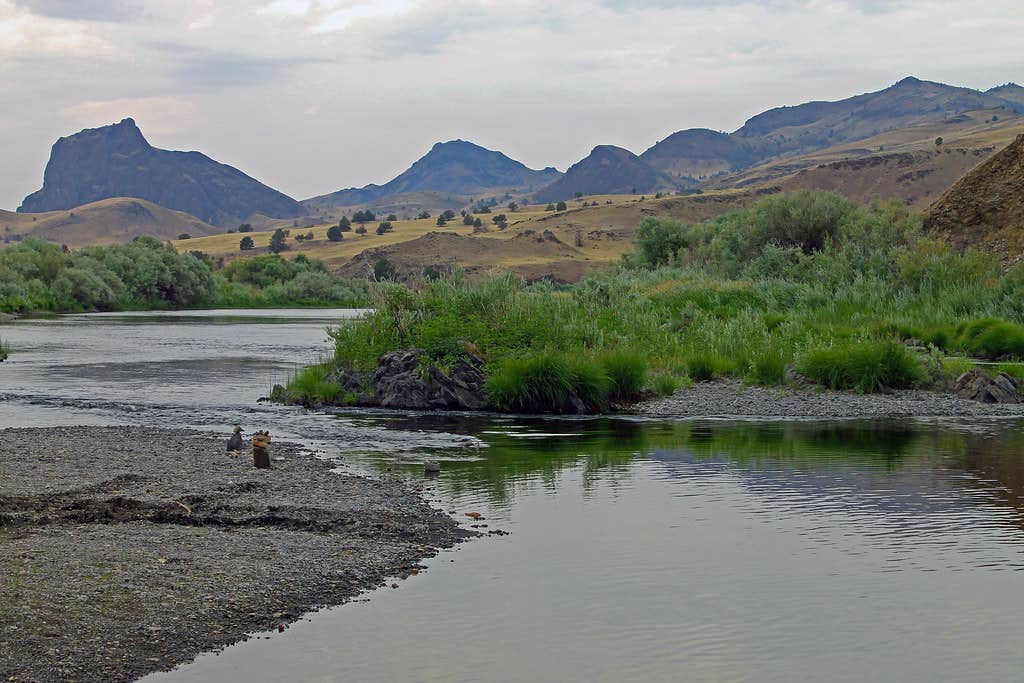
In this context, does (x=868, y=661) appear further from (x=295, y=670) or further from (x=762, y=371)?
(x=762, y=371)

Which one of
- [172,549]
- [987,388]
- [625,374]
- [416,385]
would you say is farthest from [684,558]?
[987,388]

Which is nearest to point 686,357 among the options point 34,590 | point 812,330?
point 812,330

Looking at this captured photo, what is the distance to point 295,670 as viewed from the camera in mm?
8234

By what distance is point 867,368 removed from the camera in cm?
2514

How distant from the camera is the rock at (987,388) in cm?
2384

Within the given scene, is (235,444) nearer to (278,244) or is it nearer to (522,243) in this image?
(522,243)

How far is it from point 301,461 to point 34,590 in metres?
7.48

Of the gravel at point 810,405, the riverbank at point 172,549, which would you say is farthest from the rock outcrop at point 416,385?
the riverbank at point 172,549

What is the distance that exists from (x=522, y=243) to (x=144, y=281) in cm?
4313

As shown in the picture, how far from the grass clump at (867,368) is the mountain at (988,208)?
57.3 ft

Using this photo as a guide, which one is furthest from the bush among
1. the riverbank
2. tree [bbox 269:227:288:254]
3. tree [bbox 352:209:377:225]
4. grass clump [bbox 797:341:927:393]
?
tree [bbox 352:209:377:225]

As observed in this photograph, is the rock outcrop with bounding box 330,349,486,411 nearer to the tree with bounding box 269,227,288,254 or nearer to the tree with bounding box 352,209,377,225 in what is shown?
the tree with bounding box 269,227,288,254

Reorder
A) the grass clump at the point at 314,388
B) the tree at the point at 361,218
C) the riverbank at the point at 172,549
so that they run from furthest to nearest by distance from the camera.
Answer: the tree at the point at 361,218
the grass clump at the point at 314,388
the riverbank at the point at 172,549

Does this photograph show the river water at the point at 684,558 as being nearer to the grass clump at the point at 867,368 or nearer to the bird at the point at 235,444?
the bird at the point at 235,444
